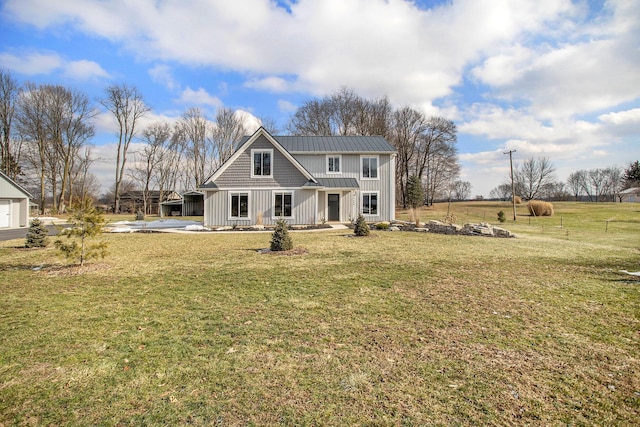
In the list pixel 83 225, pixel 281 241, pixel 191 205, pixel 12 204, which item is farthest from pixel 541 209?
pixel 12 204

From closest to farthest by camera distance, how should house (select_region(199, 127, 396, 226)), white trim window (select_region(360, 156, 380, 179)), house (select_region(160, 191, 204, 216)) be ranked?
house (select_region(199, 127, 396, 226)) → white trim window (select_region(360, 156, 380, 179)) → house (select_region(160, 191, 204, 216))

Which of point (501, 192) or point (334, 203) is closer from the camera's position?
point (334, 203)

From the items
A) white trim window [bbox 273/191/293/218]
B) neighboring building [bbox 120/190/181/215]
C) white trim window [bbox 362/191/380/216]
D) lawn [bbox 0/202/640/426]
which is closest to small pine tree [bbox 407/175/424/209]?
white trim window [bbox 362/191/380/216]

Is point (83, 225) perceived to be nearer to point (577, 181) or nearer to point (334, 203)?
point (334, 203)

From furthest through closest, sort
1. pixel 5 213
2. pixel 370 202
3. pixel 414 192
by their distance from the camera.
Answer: pixel 414 192 → pixel 370 202 → pixel 5 213

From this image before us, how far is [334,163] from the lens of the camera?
25000mm

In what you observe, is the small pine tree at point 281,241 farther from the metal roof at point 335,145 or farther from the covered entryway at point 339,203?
the metal roof at point 335,145

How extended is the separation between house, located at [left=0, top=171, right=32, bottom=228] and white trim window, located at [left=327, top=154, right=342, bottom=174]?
21.7m

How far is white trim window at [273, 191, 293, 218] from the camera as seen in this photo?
69.4 feet

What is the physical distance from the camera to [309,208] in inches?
840

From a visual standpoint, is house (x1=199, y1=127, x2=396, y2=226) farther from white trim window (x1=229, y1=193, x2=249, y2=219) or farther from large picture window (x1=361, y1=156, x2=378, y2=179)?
large picture window (x1=361, y1=156, x2=378, y2=179)

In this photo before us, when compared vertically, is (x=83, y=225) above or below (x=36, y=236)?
above

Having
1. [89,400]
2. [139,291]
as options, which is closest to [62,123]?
[139,291]

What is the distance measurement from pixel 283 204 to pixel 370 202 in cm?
718
